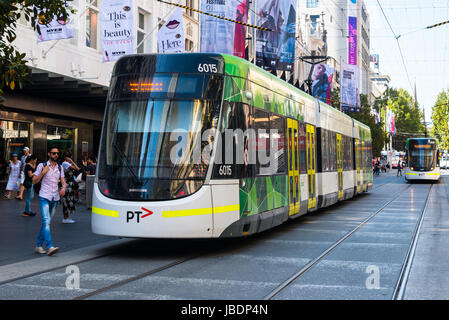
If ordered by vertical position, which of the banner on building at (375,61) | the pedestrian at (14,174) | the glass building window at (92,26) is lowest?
the pedestrian at (14,174)

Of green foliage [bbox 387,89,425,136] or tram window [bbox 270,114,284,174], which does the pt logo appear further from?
green foliage [bbox 387,89,425,136]

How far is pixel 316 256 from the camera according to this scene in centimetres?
959

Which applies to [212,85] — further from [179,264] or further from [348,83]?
[348,83]

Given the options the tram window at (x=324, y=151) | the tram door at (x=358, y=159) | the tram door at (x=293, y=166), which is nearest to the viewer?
the tram door at (x=293, y=166)

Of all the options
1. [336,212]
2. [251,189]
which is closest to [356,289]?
[251,189]

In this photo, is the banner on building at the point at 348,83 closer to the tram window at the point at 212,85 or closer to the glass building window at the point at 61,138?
the glass building window at the point at 61,138

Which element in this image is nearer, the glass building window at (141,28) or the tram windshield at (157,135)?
the tram windshield at (157,135)

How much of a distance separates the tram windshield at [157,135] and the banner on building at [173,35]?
1209 centimetres

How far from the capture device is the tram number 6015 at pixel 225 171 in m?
9.51

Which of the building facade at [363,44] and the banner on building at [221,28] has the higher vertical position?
the building facade at [363,44]

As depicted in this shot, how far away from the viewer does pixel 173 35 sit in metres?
21.7

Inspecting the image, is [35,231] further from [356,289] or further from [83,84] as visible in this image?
[83,84]

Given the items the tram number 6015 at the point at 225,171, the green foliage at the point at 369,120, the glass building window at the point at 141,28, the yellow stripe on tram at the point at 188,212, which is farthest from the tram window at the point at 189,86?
the green foliage at the point at 369,120

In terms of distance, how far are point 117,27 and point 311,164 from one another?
7769 millimetres
